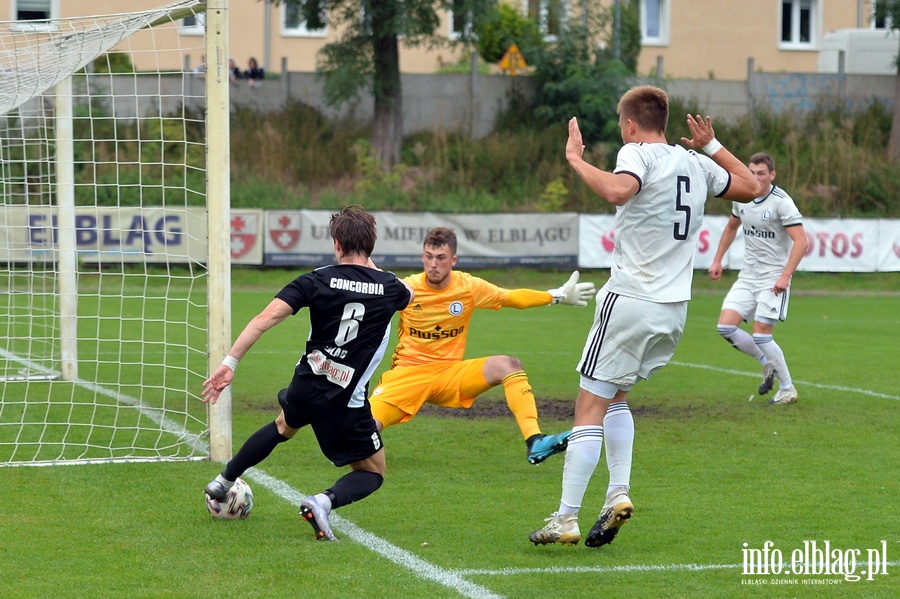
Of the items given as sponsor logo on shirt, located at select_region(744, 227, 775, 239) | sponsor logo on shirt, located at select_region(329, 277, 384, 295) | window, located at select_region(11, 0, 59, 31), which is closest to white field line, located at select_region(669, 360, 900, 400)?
sponsor logo on shirt, located at select_region(744, 227, 775, 239)

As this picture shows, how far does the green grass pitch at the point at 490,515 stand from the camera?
15.6 ft

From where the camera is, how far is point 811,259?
25547mm

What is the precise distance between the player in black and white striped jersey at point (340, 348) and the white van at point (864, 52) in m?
34.3

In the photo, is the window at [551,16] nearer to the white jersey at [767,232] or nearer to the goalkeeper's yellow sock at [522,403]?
the white jersey at [767,232]

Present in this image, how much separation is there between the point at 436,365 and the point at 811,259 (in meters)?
19.9

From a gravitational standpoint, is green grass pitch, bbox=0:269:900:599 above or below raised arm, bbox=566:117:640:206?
below

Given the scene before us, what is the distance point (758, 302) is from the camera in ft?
34.2

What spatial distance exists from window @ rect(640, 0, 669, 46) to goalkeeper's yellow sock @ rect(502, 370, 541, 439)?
1311 inches

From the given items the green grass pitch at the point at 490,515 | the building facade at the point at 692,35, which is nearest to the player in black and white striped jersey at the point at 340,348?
the green grass pitch at the point at 490,515

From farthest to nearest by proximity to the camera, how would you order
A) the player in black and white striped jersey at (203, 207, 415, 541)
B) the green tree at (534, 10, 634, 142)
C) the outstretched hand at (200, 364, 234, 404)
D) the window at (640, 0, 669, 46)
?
1. the window at (640, 0, 669, 46)
2. the green tree at (534, 10, 634, 142)
3. the player in black and white striped jersey at (203, 207, 415, 541)
4. the outstretched hand at (200, 364, 234, 404)

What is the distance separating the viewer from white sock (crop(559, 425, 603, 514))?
17.2 feet

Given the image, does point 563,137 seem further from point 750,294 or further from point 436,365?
point 436,365

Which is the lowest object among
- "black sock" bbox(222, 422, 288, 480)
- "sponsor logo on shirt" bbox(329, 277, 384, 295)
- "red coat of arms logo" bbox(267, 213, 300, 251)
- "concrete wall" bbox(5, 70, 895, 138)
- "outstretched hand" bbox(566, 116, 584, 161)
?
"red coat of arms logo" bbox(267, 213, 300, 251)

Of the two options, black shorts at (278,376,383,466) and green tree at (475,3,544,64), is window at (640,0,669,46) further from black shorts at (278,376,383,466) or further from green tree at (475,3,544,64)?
black shorts at (278,376,383,466)
